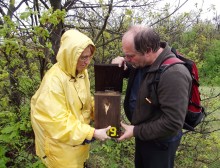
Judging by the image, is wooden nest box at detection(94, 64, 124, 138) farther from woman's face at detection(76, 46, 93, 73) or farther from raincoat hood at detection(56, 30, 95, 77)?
raincoat hood at detection(56, 30, 95, 77)

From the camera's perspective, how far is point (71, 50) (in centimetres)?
219

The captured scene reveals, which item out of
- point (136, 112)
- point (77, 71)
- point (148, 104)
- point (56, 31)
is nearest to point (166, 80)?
point (148, 104)

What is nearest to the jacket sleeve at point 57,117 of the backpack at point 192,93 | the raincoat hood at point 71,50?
the raincoat hood at point 71,50

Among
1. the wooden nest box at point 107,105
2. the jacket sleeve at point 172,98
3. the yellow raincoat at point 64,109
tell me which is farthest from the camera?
the wooden nest box at point 107,105

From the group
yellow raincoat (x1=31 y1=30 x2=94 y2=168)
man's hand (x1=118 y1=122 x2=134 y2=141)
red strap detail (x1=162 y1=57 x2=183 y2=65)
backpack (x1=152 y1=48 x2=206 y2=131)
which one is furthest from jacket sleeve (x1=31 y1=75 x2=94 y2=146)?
red strap detail (x1=162 y1=57 x2=183 y2=65)

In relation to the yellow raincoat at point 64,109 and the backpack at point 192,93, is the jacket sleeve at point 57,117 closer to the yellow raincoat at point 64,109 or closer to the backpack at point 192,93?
the yellow raincoat at point 64,109

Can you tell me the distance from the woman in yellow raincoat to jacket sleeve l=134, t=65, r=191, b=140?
492 mm

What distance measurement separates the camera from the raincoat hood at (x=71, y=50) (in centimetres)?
219

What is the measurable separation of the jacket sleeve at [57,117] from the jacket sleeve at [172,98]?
2.00 feet

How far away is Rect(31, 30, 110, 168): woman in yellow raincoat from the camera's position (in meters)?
2.13

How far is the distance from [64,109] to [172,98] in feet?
2.81

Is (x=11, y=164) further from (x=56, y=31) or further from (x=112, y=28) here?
(x=112, y=28)

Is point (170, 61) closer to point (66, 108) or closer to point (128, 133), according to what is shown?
point (128, 133)

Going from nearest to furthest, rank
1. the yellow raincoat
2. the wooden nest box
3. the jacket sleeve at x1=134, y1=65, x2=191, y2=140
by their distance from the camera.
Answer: the jacket sleeve at x1=134, y1=65, x2=191, y2=140
the yellow raincoat
the wooden nest box
